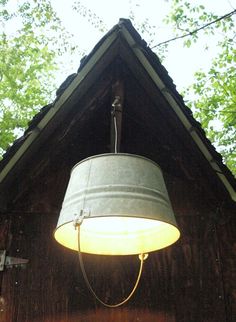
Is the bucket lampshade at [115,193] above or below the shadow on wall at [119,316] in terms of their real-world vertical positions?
above

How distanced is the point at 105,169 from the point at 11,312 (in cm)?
176

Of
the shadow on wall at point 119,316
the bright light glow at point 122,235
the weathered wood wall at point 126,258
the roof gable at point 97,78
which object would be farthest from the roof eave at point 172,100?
the shadow on wall at point 119,316

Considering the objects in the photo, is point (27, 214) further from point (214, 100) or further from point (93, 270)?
point (214, 100)

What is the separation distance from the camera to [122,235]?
3.05m

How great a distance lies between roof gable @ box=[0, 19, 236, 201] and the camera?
120 inches

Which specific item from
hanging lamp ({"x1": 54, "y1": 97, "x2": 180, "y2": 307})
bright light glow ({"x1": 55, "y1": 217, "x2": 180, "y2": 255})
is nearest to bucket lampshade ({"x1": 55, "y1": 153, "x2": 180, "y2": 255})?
hanging lamp ({"x1": 54, "y1": 97, "x2": 180, "y2": 307})

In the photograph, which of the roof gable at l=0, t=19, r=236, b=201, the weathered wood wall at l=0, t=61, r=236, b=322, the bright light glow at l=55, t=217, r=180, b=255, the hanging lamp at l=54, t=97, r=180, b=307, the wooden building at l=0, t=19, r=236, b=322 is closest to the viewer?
the hanging lamp at l=54, t=97, r=180, b=307

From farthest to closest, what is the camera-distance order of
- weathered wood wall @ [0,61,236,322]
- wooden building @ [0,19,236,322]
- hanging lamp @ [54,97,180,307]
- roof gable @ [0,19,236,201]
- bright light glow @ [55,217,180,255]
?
weathered wood wall @ [0,61,236,322] → wooden building @ [0,19,236,322] → roof gable @ [0,19,236,201] → bright light glow @ [55,217,180,255] → hanging lamp @ [54,97,180,307]

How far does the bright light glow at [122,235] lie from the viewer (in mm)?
2902

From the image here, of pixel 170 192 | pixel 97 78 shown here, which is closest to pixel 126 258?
pixel 170 192

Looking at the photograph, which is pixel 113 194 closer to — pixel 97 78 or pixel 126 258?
pixel 97 78

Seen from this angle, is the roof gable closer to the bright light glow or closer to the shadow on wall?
the bright light glow

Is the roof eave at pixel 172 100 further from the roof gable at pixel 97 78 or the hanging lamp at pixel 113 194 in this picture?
the hanging lamp at pixel 113 194

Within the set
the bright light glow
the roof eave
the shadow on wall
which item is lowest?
the shadow on wall
